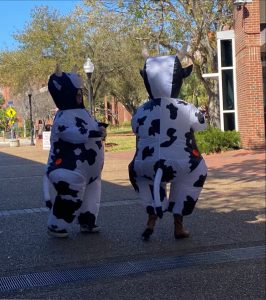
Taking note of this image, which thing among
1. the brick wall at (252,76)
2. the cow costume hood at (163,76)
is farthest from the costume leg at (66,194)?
the brick wall at (252,76)

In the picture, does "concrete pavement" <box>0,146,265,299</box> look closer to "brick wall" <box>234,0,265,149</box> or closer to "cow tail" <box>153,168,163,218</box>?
"cow tail" <box>153,168,163,218</box>

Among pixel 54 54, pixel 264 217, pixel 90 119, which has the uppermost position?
pixel 54 54

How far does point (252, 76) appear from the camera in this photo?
17.2 meters

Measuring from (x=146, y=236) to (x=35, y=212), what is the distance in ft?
8.50

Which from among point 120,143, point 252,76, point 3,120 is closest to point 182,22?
point 252,76

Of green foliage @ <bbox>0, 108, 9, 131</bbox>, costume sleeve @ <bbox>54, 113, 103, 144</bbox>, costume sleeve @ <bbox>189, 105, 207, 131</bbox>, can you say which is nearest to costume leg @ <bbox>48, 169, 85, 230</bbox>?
costume sleeve @ <bbox>54, 113, 103, 144</bbox>

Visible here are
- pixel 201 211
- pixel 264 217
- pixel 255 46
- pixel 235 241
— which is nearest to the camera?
pixel 235 241

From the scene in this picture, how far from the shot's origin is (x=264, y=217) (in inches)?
279

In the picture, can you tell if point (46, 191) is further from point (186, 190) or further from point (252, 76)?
point (252, 76)

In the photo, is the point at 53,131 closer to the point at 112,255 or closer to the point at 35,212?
the point at 112,255

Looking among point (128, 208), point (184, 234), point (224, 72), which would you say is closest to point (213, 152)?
point (224, 72)

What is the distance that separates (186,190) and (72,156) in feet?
4.35

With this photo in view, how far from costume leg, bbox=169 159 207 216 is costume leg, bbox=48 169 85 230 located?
1.04m

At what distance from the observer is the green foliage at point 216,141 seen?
17.2 meters
